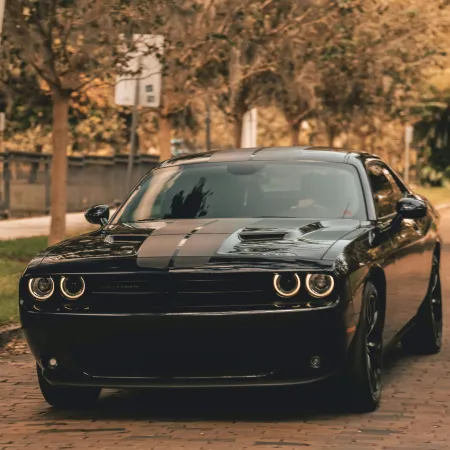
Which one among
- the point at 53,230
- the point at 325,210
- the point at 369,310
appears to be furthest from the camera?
the point at 53,230

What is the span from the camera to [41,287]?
769cm

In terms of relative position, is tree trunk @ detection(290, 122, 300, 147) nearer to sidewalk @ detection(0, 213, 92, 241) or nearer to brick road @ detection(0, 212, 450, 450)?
sidewalk @ detection(0, 213, 92, 241)

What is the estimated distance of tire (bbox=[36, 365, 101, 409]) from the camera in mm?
8070

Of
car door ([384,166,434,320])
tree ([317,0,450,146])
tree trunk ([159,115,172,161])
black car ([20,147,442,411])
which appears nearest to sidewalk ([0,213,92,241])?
tree trunk ([159,115,172,161])

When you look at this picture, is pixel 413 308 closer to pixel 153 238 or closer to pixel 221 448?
pixel 153 238

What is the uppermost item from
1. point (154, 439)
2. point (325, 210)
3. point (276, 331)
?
point (325, 210)

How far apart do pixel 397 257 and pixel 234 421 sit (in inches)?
73.3

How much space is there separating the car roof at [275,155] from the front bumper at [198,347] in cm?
211

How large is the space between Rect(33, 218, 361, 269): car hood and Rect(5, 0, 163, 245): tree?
800 cm

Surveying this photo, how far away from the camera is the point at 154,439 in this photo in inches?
281

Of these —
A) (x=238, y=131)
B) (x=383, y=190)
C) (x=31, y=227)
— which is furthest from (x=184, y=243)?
(x=238, y=131)

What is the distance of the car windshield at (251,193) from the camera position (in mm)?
8781

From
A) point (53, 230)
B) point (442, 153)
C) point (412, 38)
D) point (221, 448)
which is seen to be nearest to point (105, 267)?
point (221, 448)

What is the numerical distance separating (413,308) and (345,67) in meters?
23.9
